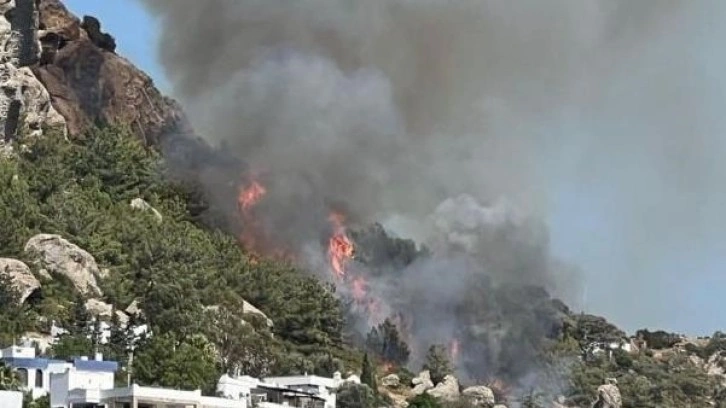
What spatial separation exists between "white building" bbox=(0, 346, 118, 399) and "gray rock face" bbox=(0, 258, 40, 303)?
47.6 ft

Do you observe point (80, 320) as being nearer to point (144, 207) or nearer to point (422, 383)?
point (422, 383)

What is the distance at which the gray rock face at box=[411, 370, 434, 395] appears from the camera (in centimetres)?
9208

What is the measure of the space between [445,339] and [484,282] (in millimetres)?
8108

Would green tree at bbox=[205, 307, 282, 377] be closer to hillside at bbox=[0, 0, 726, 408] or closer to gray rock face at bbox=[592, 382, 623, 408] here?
hillside at bbox=[0, 0, 726, 408]

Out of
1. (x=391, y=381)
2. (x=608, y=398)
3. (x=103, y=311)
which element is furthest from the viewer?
(x=608, y=398)

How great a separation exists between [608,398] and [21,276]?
45.3m

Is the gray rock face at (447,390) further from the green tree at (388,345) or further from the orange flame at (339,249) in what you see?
the orange flame at (339,249)

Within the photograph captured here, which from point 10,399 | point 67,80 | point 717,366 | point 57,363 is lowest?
point 10,399

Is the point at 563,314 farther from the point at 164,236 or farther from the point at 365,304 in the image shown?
the point at 164,236

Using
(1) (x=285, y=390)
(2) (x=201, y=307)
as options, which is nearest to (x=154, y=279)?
(2) (x=201, y=307)

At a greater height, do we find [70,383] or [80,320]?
[80,320]

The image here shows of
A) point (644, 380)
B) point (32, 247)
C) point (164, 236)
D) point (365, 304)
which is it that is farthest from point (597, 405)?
point (32, 247)

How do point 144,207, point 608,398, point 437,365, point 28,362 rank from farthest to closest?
point 608,398
point 144,207
point 437,365
point 28,362

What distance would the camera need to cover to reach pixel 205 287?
8731 centimetres
